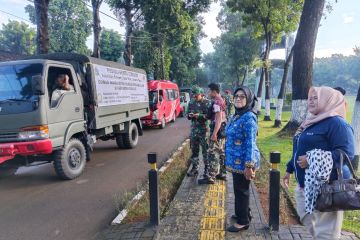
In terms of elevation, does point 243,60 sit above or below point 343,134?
above

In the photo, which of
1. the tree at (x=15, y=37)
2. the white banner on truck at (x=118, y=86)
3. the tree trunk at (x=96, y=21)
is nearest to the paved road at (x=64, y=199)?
the white banner on truck at (x=118, y=86)

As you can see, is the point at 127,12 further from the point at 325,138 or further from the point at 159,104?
the point at 325,138

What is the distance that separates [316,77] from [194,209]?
98228 millimetres

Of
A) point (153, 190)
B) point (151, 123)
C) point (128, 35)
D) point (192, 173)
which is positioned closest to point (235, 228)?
point (153, 190)

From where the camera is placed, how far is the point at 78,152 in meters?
7.23

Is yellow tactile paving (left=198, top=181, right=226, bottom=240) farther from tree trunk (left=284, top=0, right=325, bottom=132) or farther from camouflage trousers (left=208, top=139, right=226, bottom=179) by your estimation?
tree trunk (left=284, top=0, right=325, bottom=132)

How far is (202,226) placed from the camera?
4.27 metres

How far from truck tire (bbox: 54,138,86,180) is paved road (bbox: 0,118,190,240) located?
171mm

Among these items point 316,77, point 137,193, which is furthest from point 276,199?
point 316,77

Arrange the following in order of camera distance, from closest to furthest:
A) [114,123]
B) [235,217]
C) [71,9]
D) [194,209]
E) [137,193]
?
[235,217] → [194,209] → [137,193] → [114,123] → [71,9]

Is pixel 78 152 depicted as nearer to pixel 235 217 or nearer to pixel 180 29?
pixel 235 217

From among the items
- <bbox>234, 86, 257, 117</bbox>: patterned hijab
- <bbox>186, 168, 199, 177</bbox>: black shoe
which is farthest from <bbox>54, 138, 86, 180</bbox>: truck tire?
<bbox>234, 86, 257, 117</bbox>: patterned hijab

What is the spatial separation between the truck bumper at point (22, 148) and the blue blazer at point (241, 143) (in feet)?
A: 12.3

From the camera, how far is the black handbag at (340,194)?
8.39 feet
